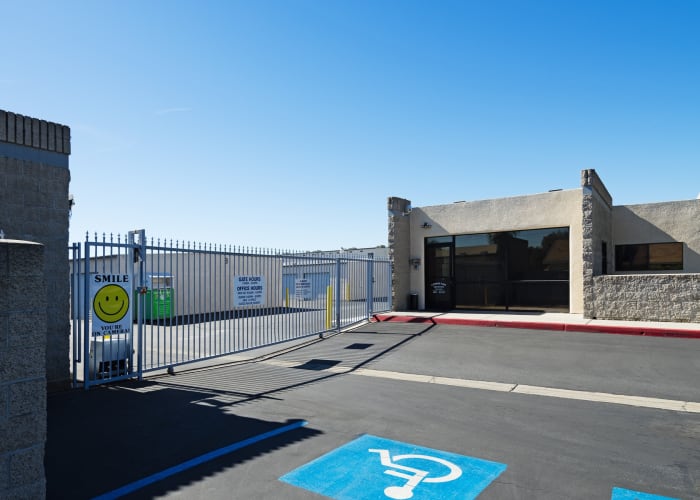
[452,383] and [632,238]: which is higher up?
[632,238]

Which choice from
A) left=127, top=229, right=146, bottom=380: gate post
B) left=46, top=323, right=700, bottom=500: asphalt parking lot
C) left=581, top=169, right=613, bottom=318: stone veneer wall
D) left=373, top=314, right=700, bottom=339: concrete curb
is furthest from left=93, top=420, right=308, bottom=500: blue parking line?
left=581, top=169, right=613, bottom=318: stone veneer wall

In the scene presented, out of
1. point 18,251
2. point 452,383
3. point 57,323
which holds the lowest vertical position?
point 452,383

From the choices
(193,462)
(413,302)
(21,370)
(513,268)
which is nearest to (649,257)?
(513,268)

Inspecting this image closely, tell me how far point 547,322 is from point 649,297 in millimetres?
2952

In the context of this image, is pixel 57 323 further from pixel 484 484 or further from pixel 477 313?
pixel 477 313

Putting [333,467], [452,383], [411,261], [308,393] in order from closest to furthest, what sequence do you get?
[333,467] < [308,393] < [452,383] < [411,261]

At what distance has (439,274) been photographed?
18.9 metres

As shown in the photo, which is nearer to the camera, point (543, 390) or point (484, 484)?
point (484, 484)

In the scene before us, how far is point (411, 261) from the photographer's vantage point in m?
19.2

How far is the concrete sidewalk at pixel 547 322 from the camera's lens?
40.8ft

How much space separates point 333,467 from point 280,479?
0.53m

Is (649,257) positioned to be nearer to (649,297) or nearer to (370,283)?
(649,297)

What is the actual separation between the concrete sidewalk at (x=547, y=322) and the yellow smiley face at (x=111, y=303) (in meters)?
9.69

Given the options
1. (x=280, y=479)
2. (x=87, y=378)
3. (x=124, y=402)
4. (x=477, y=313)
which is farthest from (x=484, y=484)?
(x=477, y=313)
